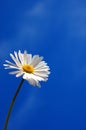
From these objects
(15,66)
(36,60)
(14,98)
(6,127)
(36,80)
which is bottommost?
(6,127)

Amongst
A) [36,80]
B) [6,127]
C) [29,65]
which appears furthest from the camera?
[29,65]

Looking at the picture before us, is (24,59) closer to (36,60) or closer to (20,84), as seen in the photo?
(36,60)

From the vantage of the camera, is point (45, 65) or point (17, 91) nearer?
point (17, 91)

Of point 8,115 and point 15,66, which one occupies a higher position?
point 15,66

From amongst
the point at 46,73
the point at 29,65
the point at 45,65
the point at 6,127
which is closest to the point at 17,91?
the point at 6,127

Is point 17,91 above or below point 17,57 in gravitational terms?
below

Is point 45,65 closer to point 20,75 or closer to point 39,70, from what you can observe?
point 39,70

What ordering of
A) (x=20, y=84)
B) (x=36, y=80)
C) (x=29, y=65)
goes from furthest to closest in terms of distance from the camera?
(x=29, y=65)
(x=36, y=80)
(x=20, y=84)

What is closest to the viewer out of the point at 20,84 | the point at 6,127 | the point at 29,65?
the point at 6,127

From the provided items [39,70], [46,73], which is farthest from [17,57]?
[46,73]
